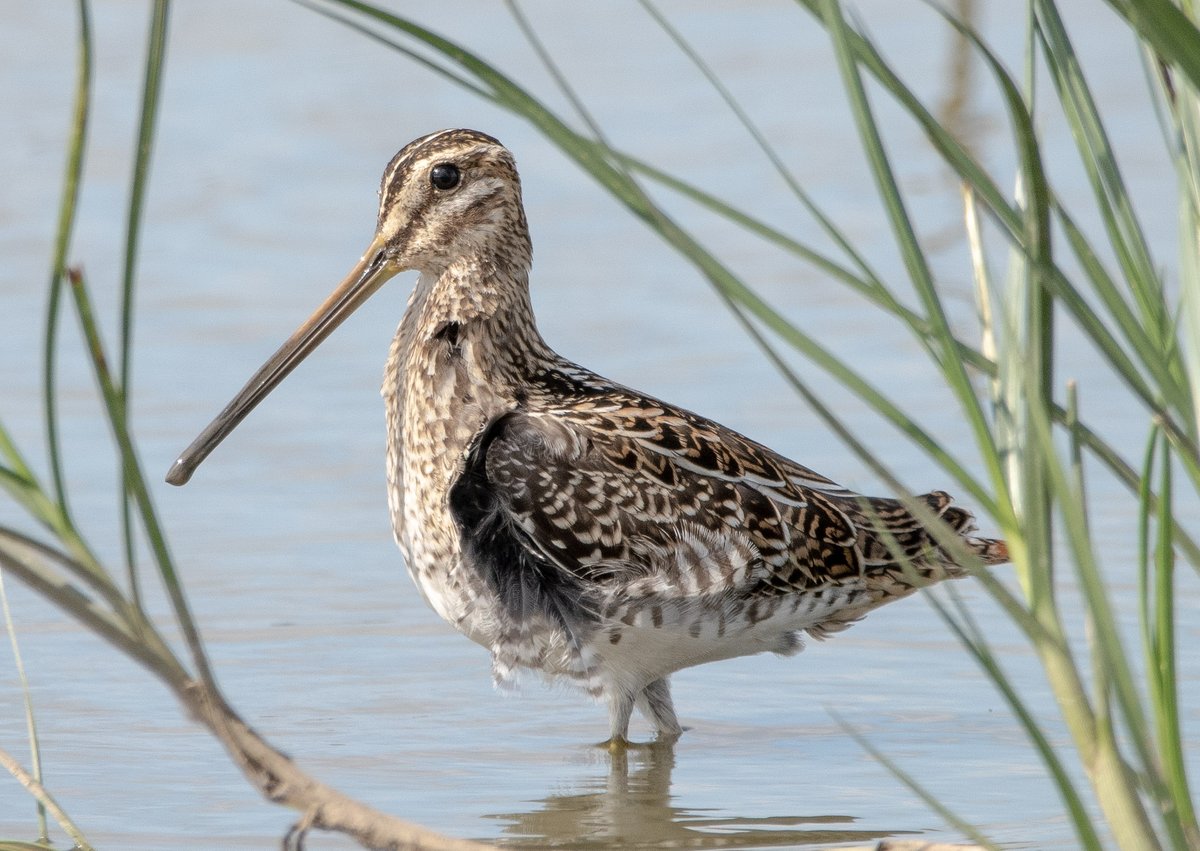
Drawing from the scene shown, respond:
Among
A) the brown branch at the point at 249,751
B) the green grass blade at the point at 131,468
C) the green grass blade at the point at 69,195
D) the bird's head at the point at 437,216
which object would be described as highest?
the bird's head at the point at 437,216

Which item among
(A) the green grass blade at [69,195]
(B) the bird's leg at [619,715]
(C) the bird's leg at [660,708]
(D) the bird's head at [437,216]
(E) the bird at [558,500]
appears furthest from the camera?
(D) the bird's head at [437,216]

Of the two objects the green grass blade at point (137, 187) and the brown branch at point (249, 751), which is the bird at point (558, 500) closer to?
the brown branch at point (249, 751)

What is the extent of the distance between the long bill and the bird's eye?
0.79 ft

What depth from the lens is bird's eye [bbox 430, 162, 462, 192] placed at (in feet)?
19.2

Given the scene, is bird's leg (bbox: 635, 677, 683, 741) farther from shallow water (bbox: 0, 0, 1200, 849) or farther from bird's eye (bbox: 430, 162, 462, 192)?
bird's eye (bbox: 430, 162, 462, 192)

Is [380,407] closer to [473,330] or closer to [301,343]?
[473,330]

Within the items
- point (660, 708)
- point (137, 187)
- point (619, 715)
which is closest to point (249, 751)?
point (137, 187)

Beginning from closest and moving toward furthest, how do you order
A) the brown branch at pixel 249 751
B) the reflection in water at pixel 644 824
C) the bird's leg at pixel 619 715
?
the brown branch at pixel 249 751 → the reflection in water at pixel 644 824 → the bird's leg at pixel 619 715

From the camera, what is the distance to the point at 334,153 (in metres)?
12.0

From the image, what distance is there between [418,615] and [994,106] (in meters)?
7.13

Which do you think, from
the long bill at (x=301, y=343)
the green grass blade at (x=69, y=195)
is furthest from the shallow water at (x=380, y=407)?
the green grass blade at (x=69, y=195)

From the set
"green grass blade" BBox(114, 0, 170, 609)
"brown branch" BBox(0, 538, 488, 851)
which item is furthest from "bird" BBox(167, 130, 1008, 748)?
"green grass blade" BBox(114, 0, 170, 609)

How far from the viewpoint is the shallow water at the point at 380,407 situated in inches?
207

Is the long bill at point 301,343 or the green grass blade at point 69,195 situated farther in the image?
the long bill at point 301,343
